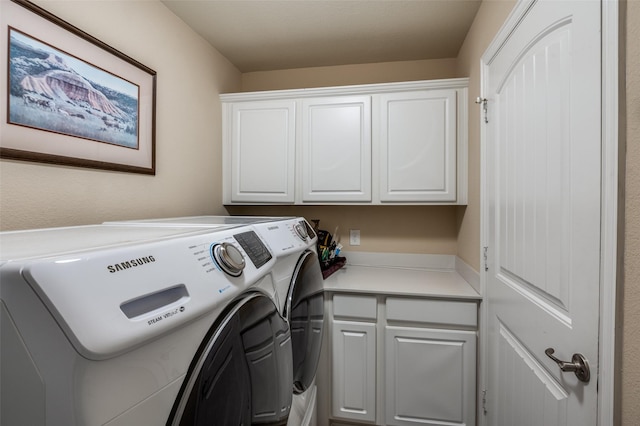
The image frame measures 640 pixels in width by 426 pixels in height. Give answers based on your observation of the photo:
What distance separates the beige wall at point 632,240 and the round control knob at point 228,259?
31.4 inches

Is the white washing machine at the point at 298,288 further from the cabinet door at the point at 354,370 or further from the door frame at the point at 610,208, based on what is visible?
the door frame at the point at 610,208

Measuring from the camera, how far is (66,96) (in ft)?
3.86

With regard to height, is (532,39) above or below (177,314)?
above

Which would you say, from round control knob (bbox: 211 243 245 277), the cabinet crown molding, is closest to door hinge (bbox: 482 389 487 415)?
round control knob (bbox: 211 243 245 277)

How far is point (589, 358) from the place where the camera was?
0.73 metres

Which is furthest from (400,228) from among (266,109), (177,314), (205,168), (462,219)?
(177,314)

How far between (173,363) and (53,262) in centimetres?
23

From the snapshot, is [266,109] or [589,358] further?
[266,109]

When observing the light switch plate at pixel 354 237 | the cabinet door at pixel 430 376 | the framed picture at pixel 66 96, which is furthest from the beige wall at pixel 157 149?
the cabinet door at pixel 430 376

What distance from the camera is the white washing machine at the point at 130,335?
357mm

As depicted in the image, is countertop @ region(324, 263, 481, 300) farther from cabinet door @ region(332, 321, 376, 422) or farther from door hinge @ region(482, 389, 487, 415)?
door hinge @ region(482, 389, 487, 415)

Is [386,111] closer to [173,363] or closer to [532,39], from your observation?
[532,39]

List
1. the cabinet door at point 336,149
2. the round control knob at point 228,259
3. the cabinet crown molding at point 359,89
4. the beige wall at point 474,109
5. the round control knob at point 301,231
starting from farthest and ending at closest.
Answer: the cabinet door at point 336,149 < the cabinet crown molding at point 359,89 < the beige wall at point 474,109 < the round control knob at point 301,231 < the round control knob at point 228,259

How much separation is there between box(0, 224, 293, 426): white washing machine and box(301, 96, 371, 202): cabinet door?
1469 mm
